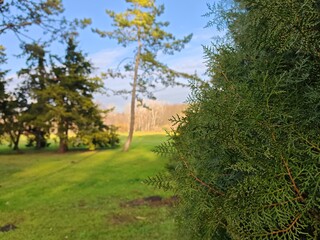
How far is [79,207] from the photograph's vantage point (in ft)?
30.4

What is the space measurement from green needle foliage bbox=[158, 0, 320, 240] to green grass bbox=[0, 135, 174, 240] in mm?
4864

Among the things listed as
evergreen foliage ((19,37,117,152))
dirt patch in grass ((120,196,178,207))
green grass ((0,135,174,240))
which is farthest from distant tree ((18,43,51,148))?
dirt patch in grass ((120,196,178,207))

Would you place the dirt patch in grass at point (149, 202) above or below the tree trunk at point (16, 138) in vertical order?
below

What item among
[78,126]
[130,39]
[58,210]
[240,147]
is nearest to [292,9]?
[240,147]

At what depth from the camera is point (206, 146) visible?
5.75 ft

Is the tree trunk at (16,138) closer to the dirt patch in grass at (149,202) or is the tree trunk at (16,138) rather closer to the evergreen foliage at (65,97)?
the evergreen foliage at (65,97)

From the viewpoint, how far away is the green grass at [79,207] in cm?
694

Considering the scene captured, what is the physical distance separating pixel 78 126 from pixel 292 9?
2610cm

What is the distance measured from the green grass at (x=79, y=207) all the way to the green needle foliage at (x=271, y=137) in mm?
4864

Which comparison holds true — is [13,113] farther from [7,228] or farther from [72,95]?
[7,228]

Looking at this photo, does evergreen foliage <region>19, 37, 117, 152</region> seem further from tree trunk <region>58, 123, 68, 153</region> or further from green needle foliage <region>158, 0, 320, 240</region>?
green needle foliage <region>158, 0, 320, 240</region>

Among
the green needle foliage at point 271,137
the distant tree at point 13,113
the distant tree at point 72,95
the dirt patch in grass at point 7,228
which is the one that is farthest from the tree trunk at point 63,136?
the green needle foliage at point 271,137

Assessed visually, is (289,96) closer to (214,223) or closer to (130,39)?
(214,223)

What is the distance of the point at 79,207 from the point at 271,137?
28.4 ft
